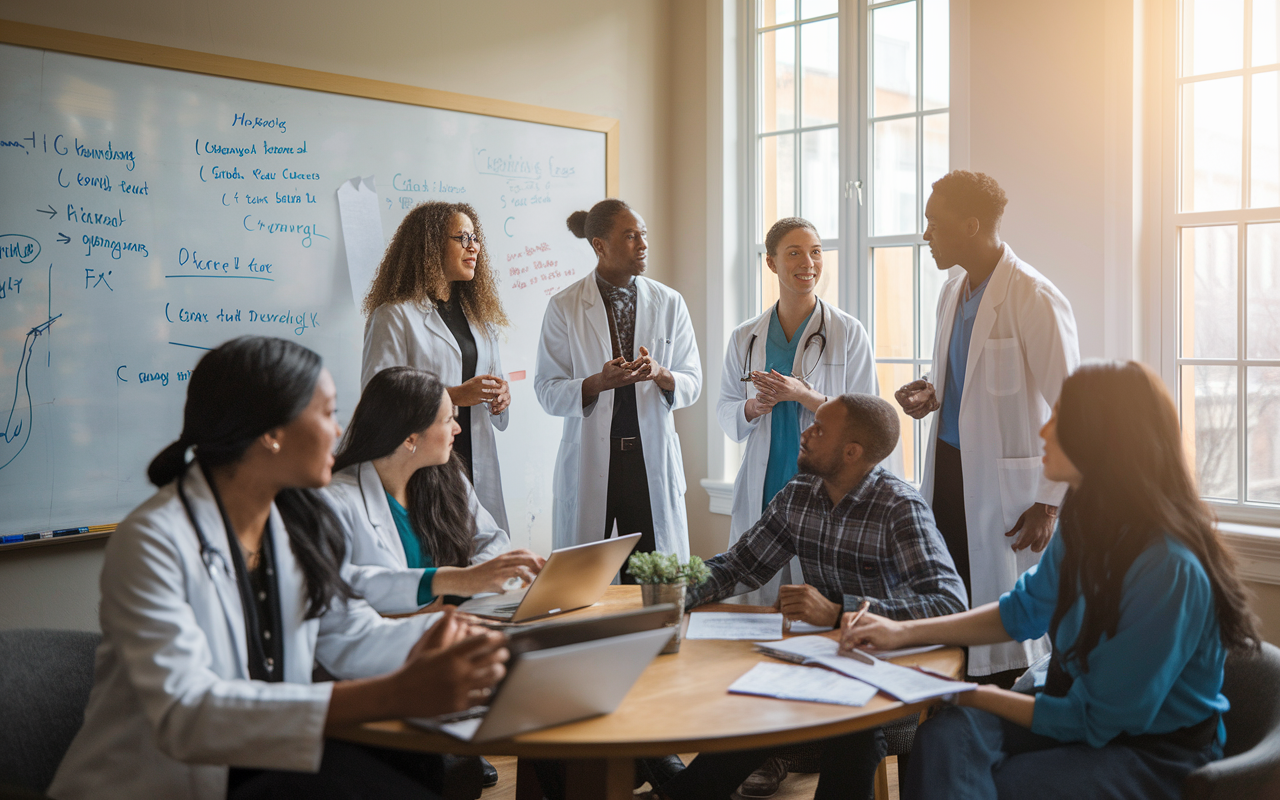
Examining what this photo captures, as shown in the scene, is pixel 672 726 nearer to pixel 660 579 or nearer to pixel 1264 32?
pixel 660 579

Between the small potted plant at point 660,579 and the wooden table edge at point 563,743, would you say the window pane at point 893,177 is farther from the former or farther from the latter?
the wooden table edge at point 563,743

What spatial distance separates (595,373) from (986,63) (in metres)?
1.83

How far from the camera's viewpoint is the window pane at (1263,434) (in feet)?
10.4

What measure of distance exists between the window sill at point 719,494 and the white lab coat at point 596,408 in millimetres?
858

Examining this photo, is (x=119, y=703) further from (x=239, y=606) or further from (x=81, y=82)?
(x=81, y=82)

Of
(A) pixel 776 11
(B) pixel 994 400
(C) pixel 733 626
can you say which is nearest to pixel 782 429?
(B) pixel 994 400

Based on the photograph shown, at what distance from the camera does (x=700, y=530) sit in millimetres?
4590

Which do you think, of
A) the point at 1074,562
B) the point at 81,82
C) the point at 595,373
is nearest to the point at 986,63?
the point at 595,373

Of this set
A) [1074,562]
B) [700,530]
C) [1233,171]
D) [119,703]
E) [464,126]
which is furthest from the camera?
[700,530]

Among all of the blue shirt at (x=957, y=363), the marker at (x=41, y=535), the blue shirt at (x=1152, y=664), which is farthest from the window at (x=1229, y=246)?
the marker at (x=41, y=535)

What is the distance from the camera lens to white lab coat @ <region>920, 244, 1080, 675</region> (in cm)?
277

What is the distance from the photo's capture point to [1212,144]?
3.27m

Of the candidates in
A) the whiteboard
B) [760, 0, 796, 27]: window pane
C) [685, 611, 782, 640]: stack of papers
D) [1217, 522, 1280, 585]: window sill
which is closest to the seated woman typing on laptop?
[685, 611, 782, 640]: stack of papers

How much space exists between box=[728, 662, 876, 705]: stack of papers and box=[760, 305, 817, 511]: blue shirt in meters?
1.58
